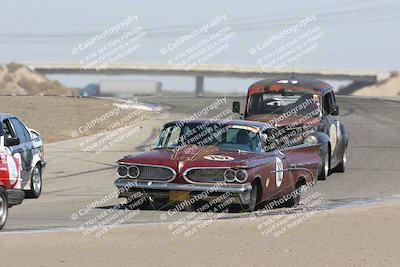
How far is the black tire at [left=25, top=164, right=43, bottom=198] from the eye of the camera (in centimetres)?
1468

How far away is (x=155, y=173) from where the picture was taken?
41.1 feet

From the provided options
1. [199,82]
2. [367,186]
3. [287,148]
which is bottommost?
[199,82]

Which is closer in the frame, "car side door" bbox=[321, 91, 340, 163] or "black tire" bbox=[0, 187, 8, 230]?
"black tire" bbox=[0, 187, 8, 230]

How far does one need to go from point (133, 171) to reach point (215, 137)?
1531mm

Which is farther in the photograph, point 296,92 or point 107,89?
point 107,89

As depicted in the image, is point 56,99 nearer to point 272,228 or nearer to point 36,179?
point 36,179

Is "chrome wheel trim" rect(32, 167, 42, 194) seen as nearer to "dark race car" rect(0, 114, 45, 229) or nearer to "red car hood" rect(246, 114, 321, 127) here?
"dark race car" rect(0, 114, 45, 229)

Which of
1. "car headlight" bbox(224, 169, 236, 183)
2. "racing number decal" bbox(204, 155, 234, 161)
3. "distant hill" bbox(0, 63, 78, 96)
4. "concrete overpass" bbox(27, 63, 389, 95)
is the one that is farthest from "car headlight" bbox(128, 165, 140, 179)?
"concrete overpass" bbox(27, 63, 389, 95)

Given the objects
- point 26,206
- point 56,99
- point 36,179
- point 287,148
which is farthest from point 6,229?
point 56,99

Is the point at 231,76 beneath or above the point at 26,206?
beneath

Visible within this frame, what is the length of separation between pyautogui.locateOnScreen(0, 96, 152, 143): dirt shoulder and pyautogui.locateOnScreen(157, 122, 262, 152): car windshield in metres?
12.9

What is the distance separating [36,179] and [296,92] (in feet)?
21.8

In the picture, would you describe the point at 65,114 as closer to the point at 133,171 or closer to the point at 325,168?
the point at 325,168

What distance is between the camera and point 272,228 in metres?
10.8
